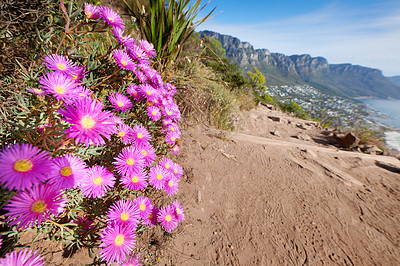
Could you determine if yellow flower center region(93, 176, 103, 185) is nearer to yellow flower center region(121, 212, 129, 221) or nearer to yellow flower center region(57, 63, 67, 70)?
yellow flower center region(121, 212, 129, 221)

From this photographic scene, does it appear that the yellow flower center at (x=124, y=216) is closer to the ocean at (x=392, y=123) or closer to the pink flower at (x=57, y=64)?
the pink flower at (x=57, y=64)

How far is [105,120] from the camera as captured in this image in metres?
0.59

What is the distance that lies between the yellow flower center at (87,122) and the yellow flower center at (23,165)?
0.17 m

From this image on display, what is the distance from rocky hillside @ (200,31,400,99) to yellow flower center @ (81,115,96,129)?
10737 cm

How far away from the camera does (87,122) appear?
1.82 ft

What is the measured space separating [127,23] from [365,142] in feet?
19.9

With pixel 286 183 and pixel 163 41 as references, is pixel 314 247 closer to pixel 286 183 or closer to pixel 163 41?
pixel 286 183

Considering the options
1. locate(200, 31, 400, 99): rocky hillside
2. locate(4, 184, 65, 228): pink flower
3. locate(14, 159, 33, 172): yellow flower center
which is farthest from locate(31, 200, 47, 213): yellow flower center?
locate(200, 31, 400, 99): rocky hillside

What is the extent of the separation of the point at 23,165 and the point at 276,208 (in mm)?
1746

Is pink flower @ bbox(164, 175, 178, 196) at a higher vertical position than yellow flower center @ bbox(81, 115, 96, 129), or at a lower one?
lower

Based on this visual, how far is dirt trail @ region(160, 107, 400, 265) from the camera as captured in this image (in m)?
1.18

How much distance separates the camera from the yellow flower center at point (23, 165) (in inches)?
18.4

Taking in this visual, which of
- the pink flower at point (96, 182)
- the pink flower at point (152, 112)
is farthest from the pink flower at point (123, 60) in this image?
Result: the pink flower at point (96, 182)

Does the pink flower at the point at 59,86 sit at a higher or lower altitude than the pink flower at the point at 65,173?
higher
